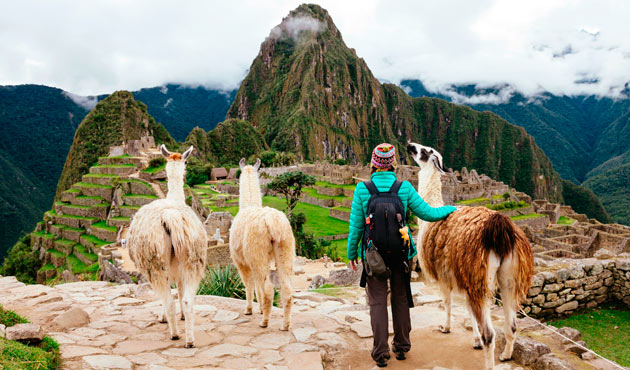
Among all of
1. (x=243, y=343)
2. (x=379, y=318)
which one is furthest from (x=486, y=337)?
(x=243, y=343)

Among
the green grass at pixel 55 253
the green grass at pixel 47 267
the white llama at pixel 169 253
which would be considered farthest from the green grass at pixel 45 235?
the white llama at pixel 169 253

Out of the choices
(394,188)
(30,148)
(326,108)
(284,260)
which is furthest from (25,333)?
(326,108)

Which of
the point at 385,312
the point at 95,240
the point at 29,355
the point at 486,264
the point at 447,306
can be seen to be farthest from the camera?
the point at 95,240

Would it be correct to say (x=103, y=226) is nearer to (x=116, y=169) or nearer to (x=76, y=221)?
(x=76, y=221)

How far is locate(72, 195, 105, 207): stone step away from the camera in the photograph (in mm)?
34188

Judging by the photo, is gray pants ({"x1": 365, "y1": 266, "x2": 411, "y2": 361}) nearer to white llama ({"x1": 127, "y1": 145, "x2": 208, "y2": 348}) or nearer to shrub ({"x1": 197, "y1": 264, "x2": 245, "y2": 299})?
white llama ({"x1": 127, "y1": 145, "x2": 208, "y2": 348})

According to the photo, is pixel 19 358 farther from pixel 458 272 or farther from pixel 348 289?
pixel 348 289

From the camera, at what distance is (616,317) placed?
6.29 metres

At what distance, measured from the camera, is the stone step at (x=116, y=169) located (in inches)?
1501

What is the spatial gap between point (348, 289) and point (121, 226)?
26.3 m

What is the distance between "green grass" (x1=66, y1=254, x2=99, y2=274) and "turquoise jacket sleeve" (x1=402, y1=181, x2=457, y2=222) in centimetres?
2485

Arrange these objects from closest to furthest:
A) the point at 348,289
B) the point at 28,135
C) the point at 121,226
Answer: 1. the point at 348,289
2. the point at 121,226
3. the point at 28,135

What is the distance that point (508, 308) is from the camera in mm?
3289

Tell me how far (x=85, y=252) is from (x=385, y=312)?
101ft
